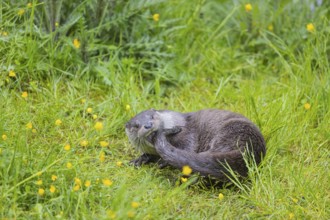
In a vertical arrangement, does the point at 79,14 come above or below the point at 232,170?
above

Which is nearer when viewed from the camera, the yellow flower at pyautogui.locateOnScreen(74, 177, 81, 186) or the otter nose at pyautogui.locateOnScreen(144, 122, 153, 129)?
the yellow flower at pyautogui.locateOnScreen(74, 177, 81, 186)

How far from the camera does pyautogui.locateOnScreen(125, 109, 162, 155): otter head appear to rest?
3.61 metres

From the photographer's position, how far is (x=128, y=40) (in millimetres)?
4691

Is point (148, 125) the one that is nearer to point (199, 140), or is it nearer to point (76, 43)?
point (199, 140)

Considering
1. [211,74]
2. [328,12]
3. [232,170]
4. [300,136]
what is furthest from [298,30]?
[232,170]

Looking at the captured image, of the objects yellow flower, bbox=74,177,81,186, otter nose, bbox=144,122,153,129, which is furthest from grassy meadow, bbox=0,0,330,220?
otter nose, bbox=144,122,153,129

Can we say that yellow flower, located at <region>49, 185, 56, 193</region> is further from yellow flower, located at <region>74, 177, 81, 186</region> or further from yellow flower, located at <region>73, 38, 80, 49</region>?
yellow flower, located at <region>73, 38, 80, 49</region>

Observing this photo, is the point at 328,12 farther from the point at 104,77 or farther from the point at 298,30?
the point at 104,77

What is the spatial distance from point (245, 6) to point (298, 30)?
1.70 ft

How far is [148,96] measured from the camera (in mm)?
4578

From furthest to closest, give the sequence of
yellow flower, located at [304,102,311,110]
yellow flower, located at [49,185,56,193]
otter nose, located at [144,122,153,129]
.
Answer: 1. yellow flower, located at [304,102,311,110]
2. otter nose, located at [144,122,153,129]
3. yellow flower, located at [49,185,56,193]

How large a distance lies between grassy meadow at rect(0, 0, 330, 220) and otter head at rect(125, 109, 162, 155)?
0.49 ft

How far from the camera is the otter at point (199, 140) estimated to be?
10.9 feet

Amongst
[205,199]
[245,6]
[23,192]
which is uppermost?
[245,6]
